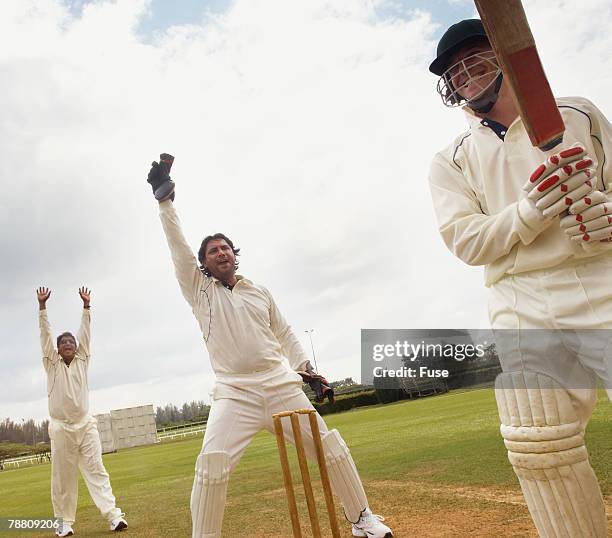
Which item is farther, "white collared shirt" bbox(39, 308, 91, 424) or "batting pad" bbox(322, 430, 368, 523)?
"white collared shirt" bbox(39, 308, 91, 424)

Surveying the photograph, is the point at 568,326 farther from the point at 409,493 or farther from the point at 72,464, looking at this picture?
the point at 72,464

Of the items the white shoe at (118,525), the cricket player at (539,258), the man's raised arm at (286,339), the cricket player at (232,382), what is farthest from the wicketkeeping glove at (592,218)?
the white shoe at (118,525)

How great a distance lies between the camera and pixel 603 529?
74.9 inches

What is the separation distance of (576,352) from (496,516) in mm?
2298

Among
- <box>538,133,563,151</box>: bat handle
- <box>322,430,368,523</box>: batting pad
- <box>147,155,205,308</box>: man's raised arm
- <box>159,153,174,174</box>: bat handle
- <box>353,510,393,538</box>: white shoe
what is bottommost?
<box>353,510,393,538</box>: white shoe

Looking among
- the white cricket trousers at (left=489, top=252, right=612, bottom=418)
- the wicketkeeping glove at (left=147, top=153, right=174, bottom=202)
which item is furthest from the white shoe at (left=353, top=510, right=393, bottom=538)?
the wicketkeeping glove at (left=147, top=153, right=174, bottom=202)

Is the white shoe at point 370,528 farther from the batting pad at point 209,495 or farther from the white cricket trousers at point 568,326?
the white cricket trousers at point 568,326

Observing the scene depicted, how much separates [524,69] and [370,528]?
10.1 feet

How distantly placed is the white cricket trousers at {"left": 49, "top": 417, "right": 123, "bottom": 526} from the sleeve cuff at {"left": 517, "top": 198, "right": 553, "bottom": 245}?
19.1 feet

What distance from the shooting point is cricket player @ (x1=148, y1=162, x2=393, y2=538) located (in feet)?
12.0

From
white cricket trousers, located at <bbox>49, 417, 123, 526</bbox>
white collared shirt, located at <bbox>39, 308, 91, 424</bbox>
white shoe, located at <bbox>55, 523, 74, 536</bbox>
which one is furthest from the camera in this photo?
white collared shirt, located at <bbox>39, 308, 91, 424</bbox>

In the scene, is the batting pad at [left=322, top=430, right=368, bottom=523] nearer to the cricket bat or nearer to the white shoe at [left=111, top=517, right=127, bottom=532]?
the cricket bat

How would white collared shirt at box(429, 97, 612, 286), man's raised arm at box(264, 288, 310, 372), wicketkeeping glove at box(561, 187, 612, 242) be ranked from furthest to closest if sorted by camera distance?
man's raised arm at box(264, 288, 310, 372) → white collared shirt at box(429, 97, 612, 286) → wicketkeeping glove at box(561, 187, 612, 242)

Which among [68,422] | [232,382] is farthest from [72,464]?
[232,382]
